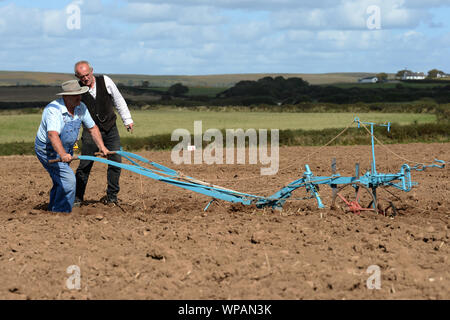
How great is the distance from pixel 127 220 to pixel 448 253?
156 inches

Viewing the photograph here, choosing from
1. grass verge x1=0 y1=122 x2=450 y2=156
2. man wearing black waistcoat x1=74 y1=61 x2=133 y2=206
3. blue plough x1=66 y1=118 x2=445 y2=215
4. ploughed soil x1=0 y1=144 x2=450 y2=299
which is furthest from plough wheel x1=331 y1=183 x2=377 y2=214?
grass verge x1=0 y1=122 x2=450 y2=156

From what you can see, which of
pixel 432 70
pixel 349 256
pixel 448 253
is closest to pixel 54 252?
pixel 349 256

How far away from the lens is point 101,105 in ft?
29.9

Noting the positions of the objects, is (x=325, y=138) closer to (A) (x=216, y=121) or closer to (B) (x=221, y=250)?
(A) (x=216, y=121)

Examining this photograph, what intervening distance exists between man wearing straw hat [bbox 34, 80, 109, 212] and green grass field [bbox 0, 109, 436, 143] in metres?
16.0

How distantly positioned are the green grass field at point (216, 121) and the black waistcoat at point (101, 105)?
15.2 meters

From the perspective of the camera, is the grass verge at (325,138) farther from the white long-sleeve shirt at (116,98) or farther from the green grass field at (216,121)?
the white long-sleeve shirt at (116,98)

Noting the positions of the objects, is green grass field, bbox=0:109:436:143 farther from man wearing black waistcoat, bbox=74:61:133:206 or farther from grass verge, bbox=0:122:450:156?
man wearing black waistcoat, bbox=74:61:133:206

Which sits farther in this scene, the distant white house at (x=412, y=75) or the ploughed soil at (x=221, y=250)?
the distant white house at (x=412, y=75)

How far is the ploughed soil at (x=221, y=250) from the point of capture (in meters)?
5.84

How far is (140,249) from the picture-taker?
696cm

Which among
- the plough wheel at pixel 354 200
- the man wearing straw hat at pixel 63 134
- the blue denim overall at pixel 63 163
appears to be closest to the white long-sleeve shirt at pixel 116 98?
the man wearing straw hat at pixel 63 134

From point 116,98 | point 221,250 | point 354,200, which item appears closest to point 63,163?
point 116,98

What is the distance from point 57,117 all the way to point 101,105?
133 cm
